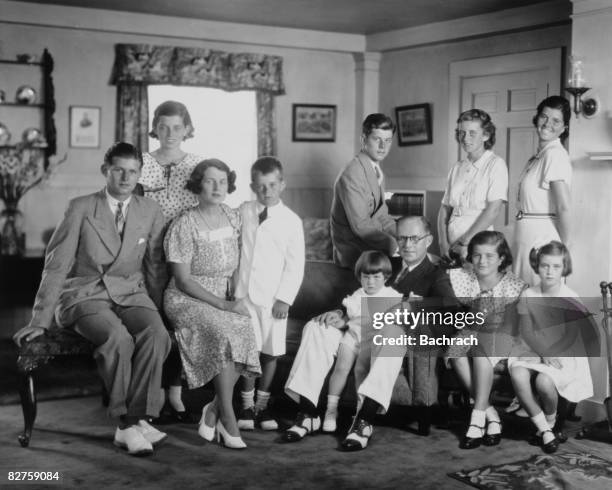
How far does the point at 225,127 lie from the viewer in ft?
26.6

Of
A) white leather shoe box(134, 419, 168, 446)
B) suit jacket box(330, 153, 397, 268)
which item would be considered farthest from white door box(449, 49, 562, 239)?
white leather shoe box(134, 419, 168, 446)

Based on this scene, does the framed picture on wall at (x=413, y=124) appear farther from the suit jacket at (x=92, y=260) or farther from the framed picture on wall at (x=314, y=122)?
the suit jacket at (x=92, y=260)

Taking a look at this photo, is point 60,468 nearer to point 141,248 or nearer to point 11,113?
point 141,248

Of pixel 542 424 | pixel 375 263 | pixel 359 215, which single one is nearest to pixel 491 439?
pixel 542 424

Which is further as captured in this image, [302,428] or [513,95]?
[513,95]

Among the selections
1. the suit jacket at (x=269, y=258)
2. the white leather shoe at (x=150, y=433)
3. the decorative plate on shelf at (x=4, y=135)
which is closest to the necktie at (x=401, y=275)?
the suit jacket at (x=269, y=258)

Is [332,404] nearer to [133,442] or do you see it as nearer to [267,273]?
[267,273]

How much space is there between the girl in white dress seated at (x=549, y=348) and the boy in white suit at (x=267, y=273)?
116 centimetres

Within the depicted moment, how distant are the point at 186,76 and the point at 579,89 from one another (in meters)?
4.05

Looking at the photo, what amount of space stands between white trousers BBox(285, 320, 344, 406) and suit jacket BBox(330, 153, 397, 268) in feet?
1.68

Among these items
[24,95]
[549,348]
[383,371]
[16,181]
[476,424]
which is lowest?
[476,424]

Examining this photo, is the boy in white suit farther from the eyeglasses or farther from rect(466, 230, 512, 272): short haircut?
rect(466, 230, 512, 272): short haircut

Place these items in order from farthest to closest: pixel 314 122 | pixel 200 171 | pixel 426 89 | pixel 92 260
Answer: pixel 314 122 → pixel 426 89 → pixel 200 171 → pixel 92 260

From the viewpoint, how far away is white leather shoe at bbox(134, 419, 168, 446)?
12.9ft
